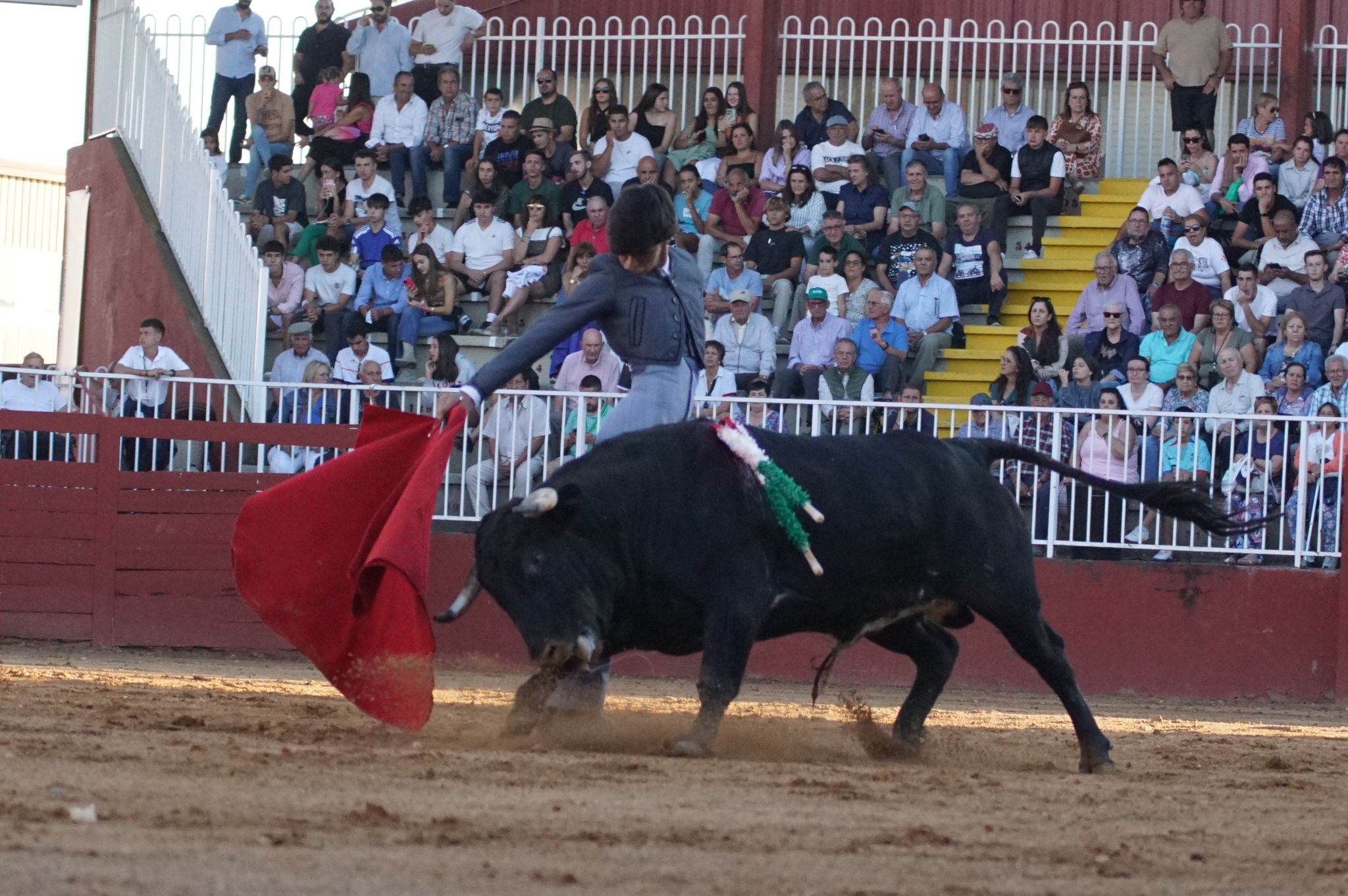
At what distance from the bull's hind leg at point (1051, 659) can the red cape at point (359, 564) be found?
2010 millimetres

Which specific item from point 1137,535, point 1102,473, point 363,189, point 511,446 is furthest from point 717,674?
point 363,189

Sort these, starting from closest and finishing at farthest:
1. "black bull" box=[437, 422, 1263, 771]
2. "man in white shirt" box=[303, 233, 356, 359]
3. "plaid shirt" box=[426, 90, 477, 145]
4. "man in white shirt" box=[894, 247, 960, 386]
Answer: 1. "black bull" box=[437, 422, 1263, 771]
2. "man in white shirt" box=[894, 247, 960, 386]
3. "man in white shirt" box=[303, 233, 356, 359]
4. "plaid shirt" box=[426, 90, 477, 145]

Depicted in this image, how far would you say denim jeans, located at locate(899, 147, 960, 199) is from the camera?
1513 centimetres

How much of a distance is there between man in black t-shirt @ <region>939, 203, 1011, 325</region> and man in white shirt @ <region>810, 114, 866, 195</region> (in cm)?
124

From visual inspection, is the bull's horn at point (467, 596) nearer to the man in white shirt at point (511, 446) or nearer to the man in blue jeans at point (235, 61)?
the man in white shirt at point (511, 446)

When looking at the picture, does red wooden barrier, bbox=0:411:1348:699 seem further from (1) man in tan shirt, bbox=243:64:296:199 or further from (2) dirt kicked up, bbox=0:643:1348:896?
(1) man in tan shirt, bbox=243:64:296:199

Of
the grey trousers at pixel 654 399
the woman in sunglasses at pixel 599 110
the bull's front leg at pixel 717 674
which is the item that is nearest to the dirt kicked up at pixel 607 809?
the bull's front leg at pixel 717 674

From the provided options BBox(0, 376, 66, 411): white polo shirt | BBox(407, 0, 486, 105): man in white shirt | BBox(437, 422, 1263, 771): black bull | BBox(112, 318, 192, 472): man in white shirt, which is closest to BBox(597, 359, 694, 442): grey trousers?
BBox(437, 422, 1263, 771): black bull

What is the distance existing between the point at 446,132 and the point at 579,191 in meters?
1.69

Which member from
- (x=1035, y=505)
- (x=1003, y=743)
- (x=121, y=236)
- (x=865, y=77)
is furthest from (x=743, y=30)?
(x=1003, y=743)

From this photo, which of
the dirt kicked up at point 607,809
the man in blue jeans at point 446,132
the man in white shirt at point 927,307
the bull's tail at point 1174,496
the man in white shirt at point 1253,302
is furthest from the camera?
the man in blue jeans at point 446,132

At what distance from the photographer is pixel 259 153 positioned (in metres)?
16.7

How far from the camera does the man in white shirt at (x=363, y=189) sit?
15555 millimetres

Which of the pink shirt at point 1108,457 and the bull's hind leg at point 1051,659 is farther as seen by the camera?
the pink shirt at point 1108,457
